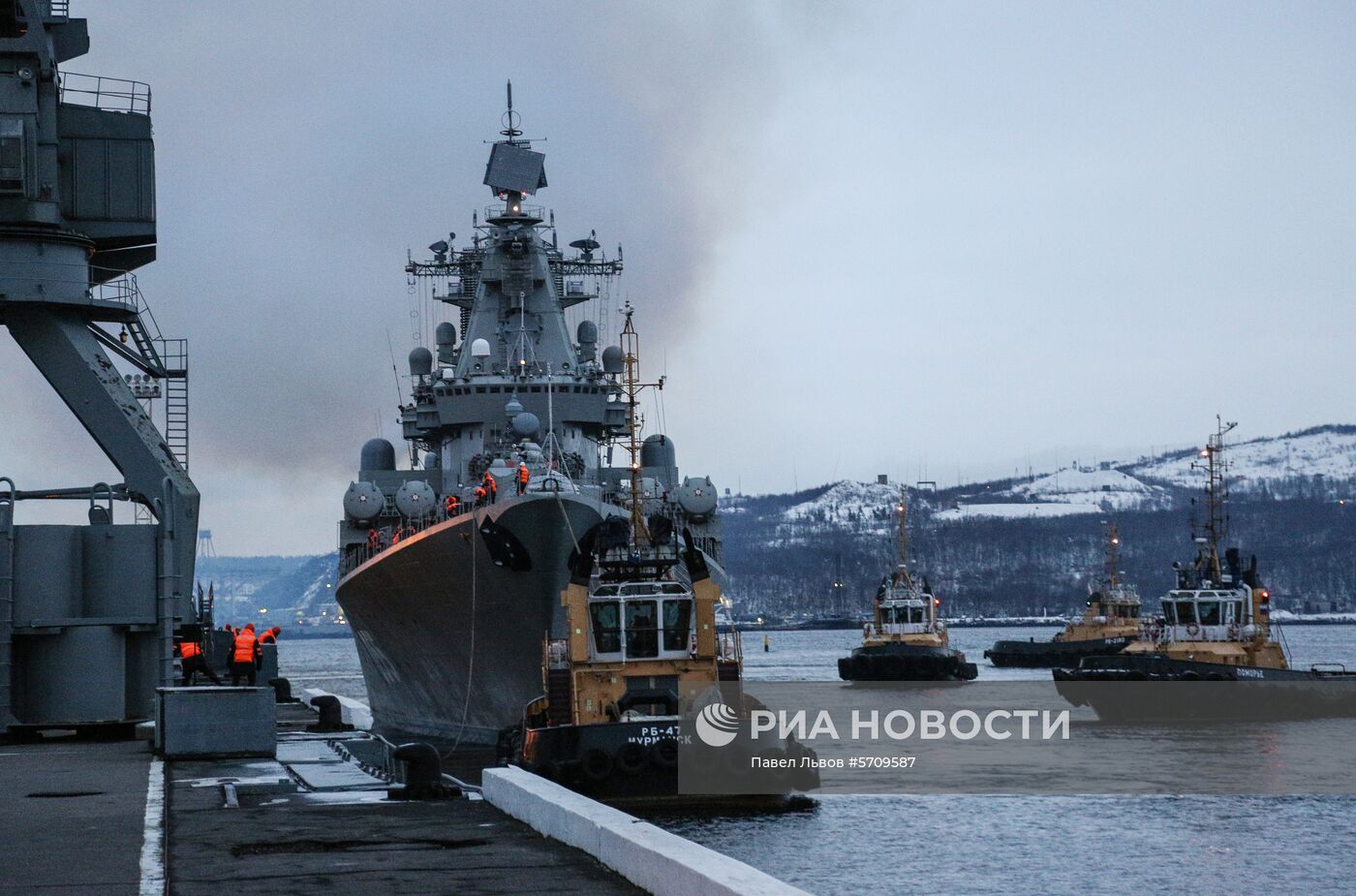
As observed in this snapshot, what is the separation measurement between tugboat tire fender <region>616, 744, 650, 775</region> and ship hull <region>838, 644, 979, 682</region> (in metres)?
50.6

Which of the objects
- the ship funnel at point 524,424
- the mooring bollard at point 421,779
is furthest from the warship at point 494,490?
the mooring bollard at point 421,779

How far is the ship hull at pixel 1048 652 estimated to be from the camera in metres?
97.9

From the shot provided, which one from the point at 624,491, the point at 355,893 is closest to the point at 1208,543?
the point at 624,491

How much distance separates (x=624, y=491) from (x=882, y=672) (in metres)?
38.5

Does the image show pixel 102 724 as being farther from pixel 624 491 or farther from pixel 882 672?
pixel 882 672

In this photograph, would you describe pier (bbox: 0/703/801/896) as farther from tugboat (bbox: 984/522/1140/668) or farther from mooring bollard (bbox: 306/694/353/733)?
tugboat (bbox: 984/522/1140/668)

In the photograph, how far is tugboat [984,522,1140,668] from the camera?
10006 cm

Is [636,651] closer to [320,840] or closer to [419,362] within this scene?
[320,840]

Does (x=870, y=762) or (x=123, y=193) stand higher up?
(x=123, y=193)

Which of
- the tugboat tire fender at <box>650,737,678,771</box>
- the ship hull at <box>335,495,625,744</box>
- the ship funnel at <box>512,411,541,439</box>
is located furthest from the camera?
the ship funnel at <box>512,411,541,439</box>

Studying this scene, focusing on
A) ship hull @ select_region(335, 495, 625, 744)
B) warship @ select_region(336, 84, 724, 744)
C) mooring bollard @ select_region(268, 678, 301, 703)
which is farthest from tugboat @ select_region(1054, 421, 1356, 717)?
mooring bollard @ select_region(268, 678, 301, 703)

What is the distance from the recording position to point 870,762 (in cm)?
4238

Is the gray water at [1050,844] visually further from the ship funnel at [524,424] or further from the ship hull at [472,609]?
the ship funnel at [524,424]

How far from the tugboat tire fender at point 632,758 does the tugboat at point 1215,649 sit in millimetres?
30352
